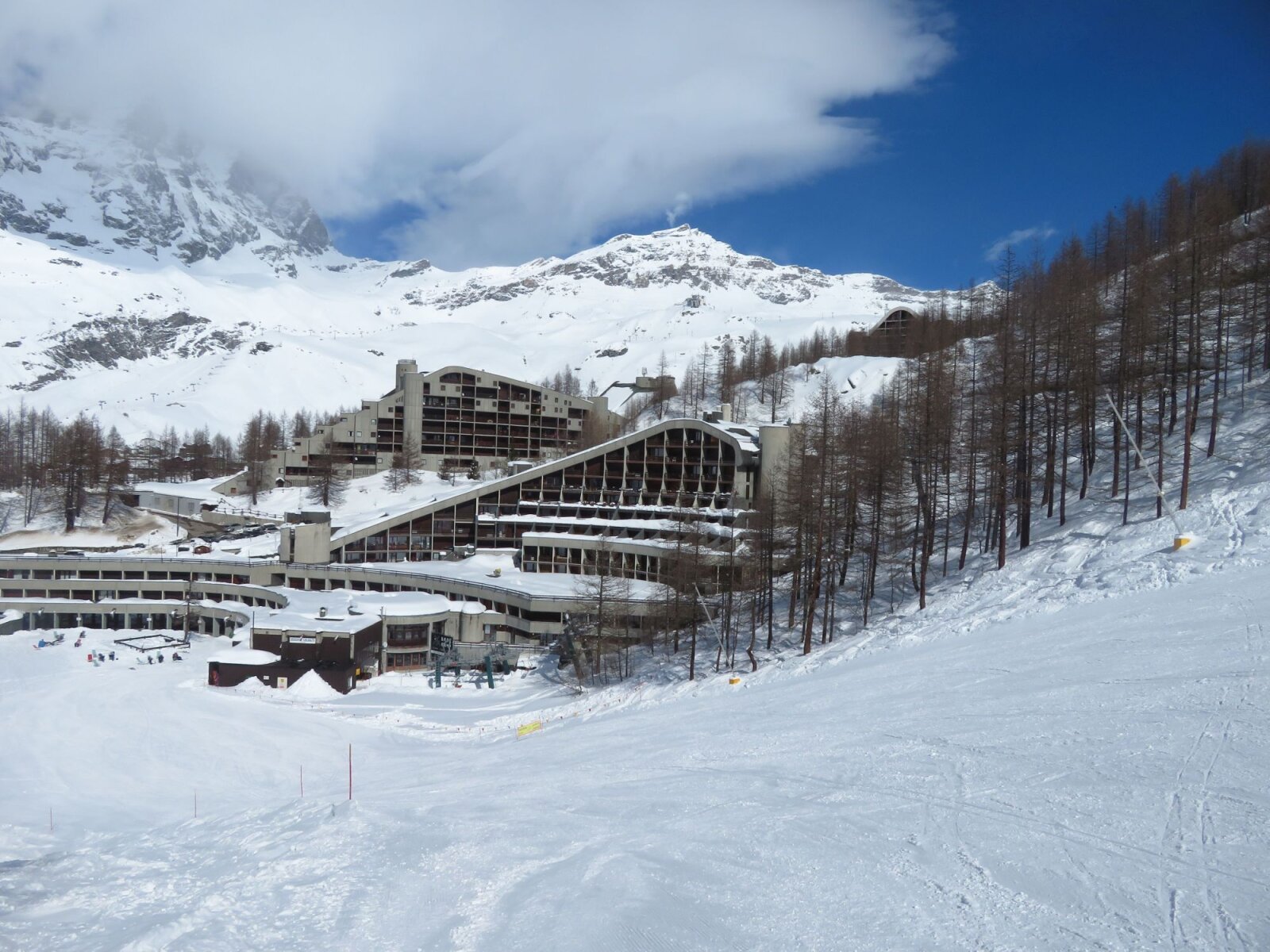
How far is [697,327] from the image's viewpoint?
19312 cm

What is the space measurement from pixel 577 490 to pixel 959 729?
44.6 m

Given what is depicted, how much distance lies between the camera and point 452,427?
7962cm

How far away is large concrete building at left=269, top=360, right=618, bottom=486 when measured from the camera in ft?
251

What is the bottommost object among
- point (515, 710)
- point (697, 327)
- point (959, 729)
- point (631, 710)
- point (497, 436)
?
point (515, 710)

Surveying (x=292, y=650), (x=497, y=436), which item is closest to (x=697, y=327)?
(x=497, y=436)

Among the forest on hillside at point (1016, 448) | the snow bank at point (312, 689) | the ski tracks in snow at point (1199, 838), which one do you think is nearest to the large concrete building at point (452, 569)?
the snow bank at point (312, 689)

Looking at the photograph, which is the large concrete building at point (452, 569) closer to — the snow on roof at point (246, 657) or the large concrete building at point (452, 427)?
the snow on roof at point (246, 657)

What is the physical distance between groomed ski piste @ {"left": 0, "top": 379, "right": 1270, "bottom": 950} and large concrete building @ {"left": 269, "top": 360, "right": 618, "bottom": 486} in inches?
2227

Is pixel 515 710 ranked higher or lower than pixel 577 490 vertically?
lower

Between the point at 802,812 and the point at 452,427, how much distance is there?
7322cm

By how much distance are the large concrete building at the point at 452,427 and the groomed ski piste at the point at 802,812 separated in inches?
2227

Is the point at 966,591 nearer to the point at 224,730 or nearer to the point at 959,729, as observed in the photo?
the point at 959,729

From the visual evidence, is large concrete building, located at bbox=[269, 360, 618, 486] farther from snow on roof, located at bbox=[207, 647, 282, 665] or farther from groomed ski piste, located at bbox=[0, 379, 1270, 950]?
groomed ski piste, located at bbox=[0, 379, 1270, 950]

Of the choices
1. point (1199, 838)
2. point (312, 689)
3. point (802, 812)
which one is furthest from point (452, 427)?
point (1199, 838)
